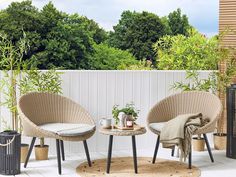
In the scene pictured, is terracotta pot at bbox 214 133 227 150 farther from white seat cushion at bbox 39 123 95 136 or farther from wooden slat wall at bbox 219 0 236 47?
white seat cushion at bbox 39 123 95 136

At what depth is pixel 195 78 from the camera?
22.0 ft

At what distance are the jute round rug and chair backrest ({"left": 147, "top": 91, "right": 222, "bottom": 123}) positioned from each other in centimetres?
51

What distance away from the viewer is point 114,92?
6.44 metres

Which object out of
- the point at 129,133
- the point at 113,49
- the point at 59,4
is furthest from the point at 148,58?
the point at 129,133

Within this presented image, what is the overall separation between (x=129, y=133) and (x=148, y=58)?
19.6 meters

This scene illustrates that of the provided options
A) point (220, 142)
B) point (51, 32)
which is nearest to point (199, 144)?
point (220, 142)

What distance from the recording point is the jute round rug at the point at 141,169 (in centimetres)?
530

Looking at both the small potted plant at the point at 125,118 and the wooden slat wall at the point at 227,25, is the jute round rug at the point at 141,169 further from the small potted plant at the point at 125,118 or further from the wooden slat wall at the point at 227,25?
the wooden slat wall at the point at 227,25

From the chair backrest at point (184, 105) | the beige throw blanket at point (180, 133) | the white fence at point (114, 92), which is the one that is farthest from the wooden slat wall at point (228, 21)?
the beige throw blanket at point (180, 133)

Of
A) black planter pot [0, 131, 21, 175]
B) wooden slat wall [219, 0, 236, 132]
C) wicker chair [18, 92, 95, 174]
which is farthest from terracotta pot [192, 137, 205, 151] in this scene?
black planter pot [0, 131, 21, 175]

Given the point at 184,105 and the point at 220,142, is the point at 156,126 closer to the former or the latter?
the point at 184,105

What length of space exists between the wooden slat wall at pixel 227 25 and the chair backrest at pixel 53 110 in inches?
75.7

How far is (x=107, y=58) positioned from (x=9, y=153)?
19.3 metres

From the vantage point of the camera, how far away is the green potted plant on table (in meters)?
5.91
